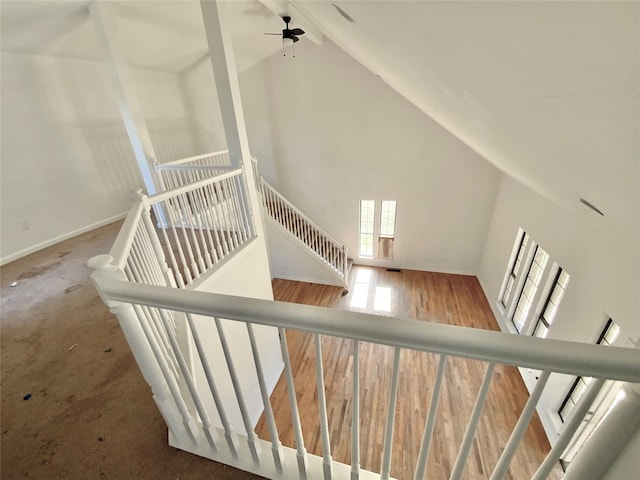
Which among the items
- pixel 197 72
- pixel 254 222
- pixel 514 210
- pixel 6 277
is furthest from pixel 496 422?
pixel 197 72

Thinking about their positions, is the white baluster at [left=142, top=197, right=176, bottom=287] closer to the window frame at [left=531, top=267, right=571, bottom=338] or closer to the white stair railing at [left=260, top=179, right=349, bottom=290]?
the white stair railing at [left=260, top=179, right=349, bottom=290]

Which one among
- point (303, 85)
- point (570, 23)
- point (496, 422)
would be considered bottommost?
point (496, 422)

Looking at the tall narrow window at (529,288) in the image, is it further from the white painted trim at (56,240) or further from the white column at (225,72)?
the white painted trim at (56,240)

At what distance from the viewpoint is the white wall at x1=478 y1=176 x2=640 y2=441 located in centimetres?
192

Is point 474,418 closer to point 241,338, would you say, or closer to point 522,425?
point 522,425

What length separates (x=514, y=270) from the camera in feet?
13.8

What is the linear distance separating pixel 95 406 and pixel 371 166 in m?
5.40

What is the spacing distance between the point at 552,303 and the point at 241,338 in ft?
12.0

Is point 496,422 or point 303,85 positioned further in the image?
point 303,85

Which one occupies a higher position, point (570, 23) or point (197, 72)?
point (197, 72)

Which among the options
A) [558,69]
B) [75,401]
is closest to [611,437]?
[558,69]

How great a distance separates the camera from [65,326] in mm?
2074

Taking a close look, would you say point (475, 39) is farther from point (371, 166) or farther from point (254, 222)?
point (371, 166)

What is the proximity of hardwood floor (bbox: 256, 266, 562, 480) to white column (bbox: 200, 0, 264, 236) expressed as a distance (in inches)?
99.4
